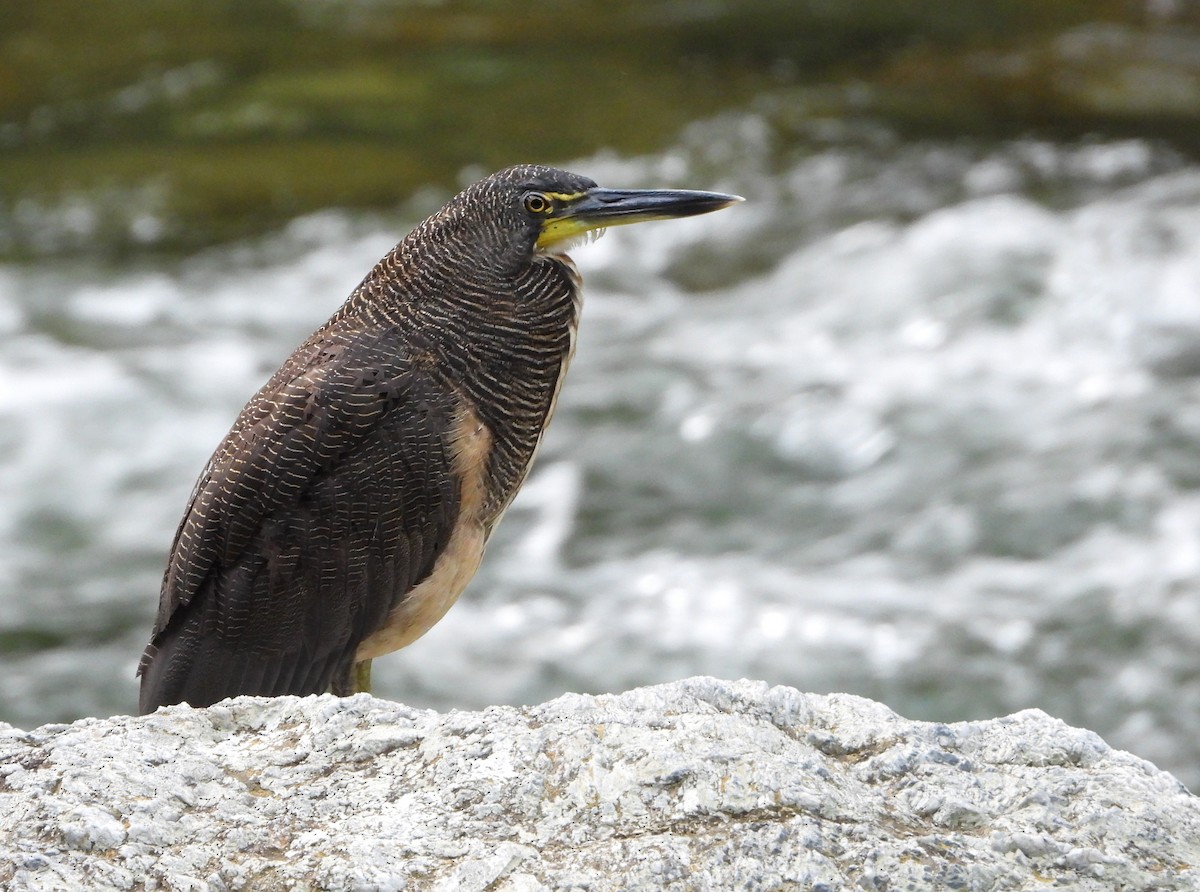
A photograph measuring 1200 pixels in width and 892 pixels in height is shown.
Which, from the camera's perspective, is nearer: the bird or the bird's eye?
the bird

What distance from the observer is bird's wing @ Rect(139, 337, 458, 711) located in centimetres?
424

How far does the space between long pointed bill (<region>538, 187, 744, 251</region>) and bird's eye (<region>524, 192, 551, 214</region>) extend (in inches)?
1.5

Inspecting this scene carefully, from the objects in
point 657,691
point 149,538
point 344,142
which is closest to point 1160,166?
point 344,142

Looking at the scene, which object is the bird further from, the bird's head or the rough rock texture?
the rough rock texture

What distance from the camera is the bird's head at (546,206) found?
4453 mm

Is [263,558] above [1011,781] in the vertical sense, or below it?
above

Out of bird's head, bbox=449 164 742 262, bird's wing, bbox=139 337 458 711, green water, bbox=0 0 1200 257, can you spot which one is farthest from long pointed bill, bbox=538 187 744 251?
green water, bbox=0 0 1200 257

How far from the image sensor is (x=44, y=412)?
9.95 metres

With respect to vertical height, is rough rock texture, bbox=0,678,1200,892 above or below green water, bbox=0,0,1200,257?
below

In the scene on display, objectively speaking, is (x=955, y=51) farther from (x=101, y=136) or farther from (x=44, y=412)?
(x=44, y=412)

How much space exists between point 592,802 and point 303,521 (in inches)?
80.0

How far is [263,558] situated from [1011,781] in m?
2.45

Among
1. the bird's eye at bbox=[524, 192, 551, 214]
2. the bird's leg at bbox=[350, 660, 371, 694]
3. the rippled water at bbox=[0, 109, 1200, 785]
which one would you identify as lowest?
the bird's leg at bbox=[350, 660, 371, 694]

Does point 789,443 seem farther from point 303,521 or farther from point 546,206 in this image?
point 303,521
